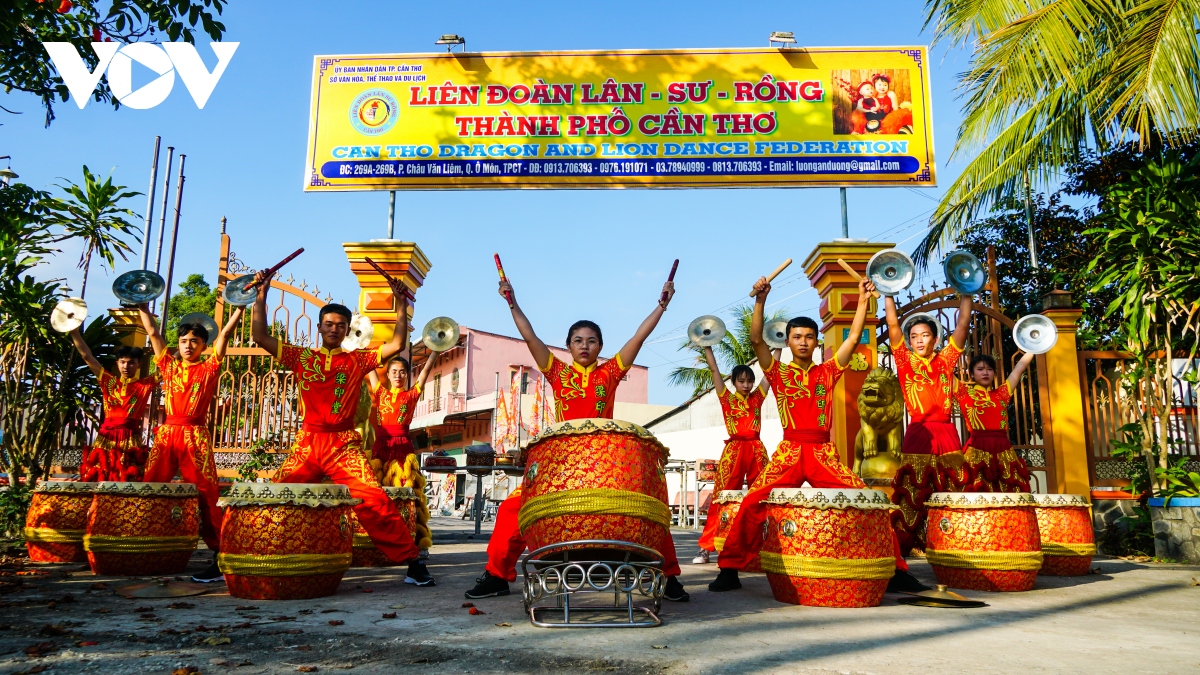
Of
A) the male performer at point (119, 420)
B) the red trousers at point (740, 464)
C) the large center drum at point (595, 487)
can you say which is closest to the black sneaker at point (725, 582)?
the large center drum at point (595, 487)

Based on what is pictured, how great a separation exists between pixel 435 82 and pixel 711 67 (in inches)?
133

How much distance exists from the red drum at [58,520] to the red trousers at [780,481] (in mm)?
5197

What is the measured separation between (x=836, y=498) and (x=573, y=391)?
1699mm

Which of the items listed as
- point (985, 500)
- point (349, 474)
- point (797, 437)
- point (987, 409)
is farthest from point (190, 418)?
point (987, 409)

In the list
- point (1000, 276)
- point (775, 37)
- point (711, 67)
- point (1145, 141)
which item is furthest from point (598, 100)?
point (1000, 276)

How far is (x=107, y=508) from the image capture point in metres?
5.83

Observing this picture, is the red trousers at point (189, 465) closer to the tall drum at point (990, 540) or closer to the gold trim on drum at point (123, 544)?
the gold trim on drum at point (123, 544)

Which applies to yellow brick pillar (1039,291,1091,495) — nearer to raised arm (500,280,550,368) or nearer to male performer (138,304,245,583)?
raised arm (500,280,550,368)

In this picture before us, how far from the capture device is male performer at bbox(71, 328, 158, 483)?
6945 millimetres

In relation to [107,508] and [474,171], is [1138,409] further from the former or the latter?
[107,508]

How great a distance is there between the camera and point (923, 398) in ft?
23.0

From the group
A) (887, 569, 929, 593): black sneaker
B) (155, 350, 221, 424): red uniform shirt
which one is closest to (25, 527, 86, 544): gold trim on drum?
(155, 350, 221, 424): red uniform shirt

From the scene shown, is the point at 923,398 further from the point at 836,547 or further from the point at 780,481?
the point at 836,547

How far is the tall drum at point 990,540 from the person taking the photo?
5594 millimetres
